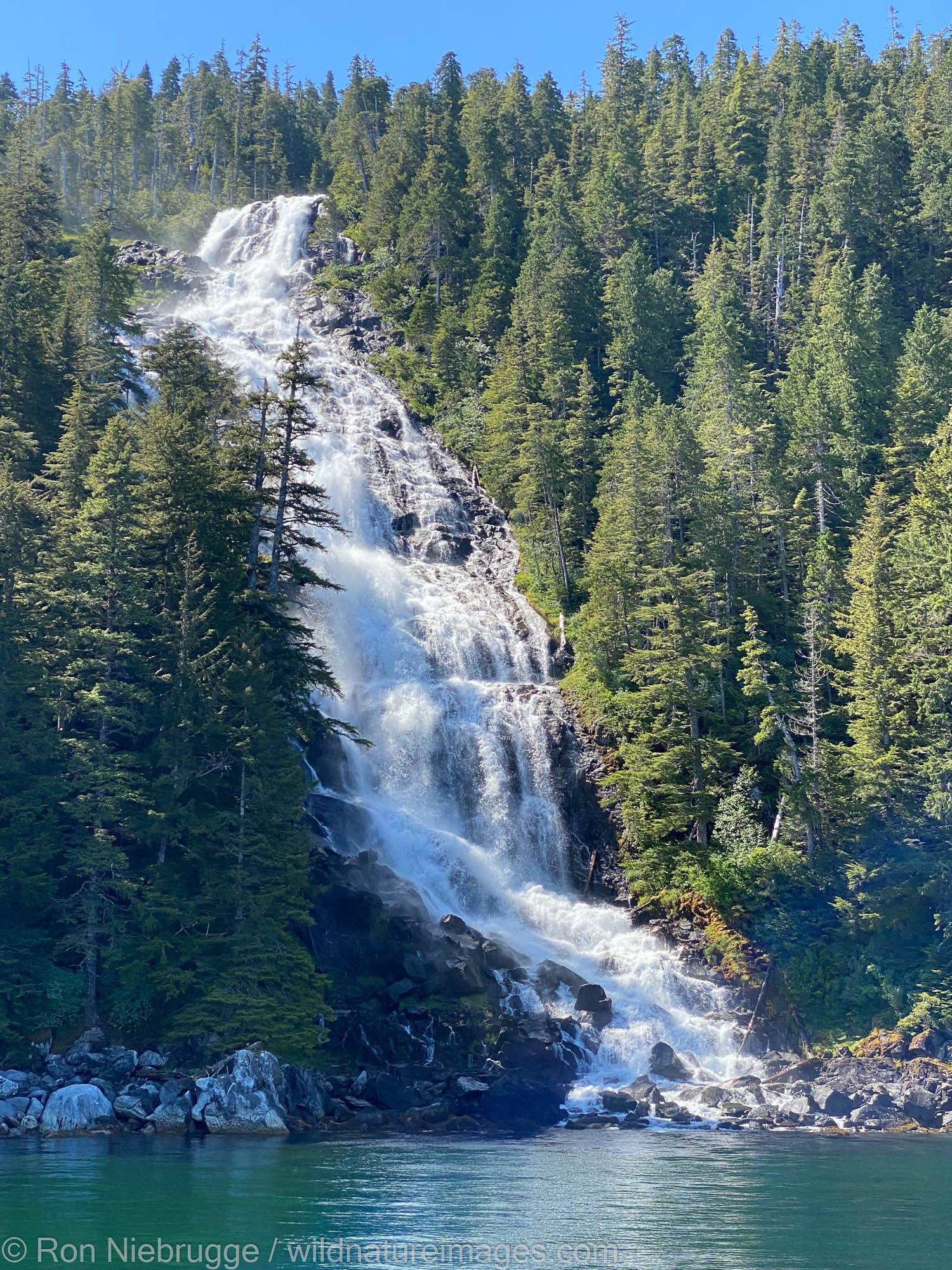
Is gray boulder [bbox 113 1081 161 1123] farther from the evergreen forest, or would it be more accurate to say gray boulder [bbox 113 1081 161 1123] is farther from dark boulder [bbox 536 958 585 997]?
dark boulder [bbox 536 958 585 997]

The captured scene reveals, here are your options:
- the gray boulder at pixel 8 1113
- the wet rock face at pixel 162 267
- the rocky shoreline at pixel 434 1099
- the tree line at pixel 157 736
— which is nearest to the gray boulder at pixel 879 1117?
the rocky shoreline at pixel 434 1099

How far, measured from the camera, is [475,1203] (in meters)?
23.6

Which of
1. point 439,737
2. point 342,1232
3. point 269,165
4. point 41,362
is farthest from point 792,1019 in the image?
point 269,165

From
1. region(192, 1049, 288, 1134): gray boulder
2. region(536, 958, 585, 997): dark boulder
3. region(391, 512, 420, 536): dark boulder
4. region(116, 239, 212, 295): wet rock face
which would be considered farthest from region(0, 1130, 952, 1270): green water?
region(116, 239, 212, 295): wet rock face

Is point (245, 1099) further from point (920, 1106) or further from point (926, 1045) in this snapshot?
point (926, 1045)

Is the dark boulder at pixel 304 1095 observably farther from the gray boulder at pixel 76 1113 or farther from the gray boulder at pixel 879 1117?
the gray boulder at pixel 879 1117

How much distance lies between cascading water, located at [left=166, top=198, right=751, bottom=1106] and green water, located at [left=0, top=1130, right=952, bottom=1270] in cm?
1023

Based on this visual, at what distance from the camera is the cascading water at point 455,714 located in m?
44.2

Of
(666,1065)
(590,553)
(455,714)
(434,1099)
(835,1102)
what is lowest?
(835,1102)

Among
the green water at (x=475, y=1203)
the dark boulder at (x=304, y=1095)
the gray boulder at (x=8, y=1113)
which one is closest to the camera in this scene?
the green water at (x=475, y=1203)

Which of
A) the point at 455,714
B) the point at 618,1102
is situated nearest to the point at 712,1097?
the point at 618,1102

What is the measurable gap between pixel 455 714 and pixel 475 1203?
3001 cm

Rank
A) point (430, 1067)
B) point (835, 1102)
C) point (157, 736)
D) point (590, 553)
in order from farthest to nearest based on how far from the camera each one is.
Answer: point (590, 553) < point (157, 736) < point (835, 1102) < point (430, 1067)

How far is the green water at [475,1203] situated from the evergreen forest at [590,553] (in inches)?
301
